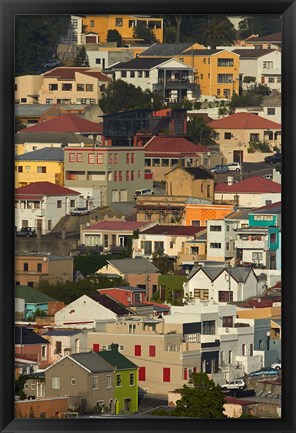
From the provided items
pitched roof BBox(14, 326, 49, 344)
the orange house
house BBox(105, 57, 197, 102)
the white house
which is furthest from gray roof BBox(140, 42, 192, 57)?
pitched roof BBox(14, 326, 49, 344)

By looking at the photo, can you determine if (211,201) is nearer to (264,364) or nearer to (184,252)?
(184,252)

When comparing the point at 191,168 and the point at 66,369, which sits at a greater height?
the point at 191,168

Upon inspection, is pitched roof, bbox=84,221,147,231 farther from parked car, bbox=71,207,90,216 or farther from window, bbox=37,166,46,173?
window, bbox=37,166,46,173

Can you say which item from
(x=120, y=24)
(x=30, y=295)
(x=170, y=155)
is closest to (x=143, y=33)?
(x=120, y=24)

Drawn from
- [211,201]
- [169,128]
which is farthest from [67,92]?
[211,201]

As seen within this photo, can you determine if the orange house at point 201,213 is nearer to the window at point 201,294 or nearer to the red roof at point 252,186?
the red roof at point 252,186

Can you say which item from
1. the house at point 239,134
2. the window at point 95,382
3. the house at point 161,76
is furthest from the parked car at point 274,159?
the window at point 95,382
